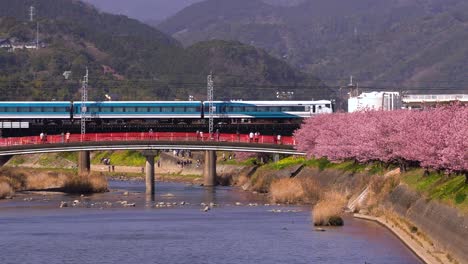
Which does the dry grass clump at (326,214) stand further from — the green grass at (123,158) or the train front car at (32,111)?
the green grass at (123,158)

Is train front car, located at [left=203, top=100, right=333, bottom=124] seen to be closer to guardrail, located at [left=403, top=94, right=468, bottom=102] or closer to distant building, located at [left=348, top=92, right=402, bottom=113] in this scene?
distant building, located at [left=348, top=92, right=402, bottom=113]

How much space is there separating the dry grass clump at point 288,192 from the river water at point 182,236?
2.07m

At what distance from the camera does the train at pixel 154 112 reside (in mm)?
160500

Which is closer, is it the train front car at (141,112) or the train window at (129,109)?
the train front car at (141,112)

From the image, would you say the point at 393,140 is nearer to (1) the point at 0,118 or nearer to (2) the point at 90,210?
(2) the point at 90,210

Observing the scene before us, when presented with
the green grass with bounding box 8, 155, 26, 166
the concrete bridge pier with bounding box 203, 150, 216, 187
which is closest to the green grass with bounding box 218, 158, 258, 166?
the concrete bridge pier with bounding box 203, 150, 216, 187

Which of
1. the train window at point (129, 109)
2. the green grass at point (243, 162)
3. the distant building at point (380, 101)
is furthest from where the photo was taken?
the distant building at point (380, 101)

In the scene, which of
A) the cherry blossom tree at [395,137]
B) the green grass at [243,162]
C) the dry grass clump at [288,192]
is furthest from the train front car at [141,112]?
the dry grass clump at [288,192]

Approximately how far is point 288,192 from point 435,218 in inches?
1576

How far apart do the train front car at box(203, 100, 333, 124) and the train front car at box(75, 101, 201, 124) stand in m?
2.37

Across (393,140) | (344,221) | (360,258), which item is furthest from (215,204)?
(360,258)

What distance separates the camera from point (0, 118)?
161250 mm

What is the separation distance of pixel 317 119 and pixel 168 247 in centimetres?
6397

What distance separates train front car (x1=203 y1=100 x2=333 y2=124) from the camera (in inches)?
6462
